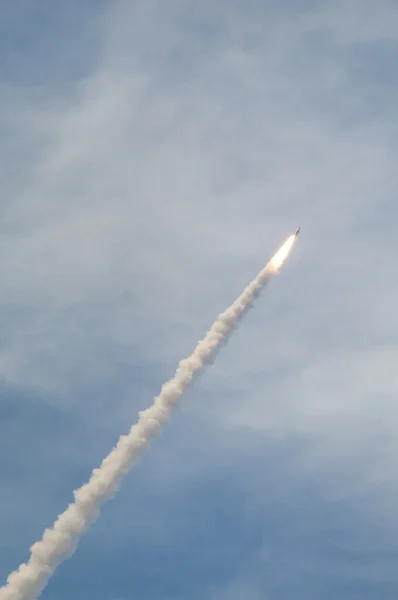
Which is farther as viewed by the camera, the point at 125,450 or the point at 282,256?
the point at 282,256

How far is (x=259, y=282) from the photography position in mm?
124438

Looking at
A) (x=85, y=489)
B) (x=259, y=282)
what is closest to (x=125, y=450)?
(x=85, y=489)

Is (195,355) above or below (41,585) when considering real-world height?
above

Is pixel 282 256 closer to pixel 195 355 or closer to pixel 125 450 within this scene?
pixel 195 355

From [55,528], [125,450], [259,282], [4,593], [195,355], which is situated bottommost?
[4,593]

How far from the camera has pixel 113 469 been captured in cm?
11562

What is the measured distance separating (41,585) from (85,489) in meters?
12.5

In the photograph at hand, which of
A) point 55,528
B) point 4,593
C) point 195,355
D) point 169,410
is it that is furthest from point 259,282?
point 4,593

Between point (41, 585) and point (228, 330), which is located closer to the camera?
point (41, 585)

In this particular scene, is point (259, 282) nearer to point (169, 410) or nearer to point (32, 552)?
point (169, 410)

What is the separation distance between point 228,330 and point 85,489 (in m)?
28.1

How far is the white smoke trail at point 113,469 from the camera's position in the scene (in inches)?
4345

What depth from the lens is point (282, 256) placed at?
12531 centimetres

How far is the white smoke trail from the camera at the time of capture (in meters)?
110
